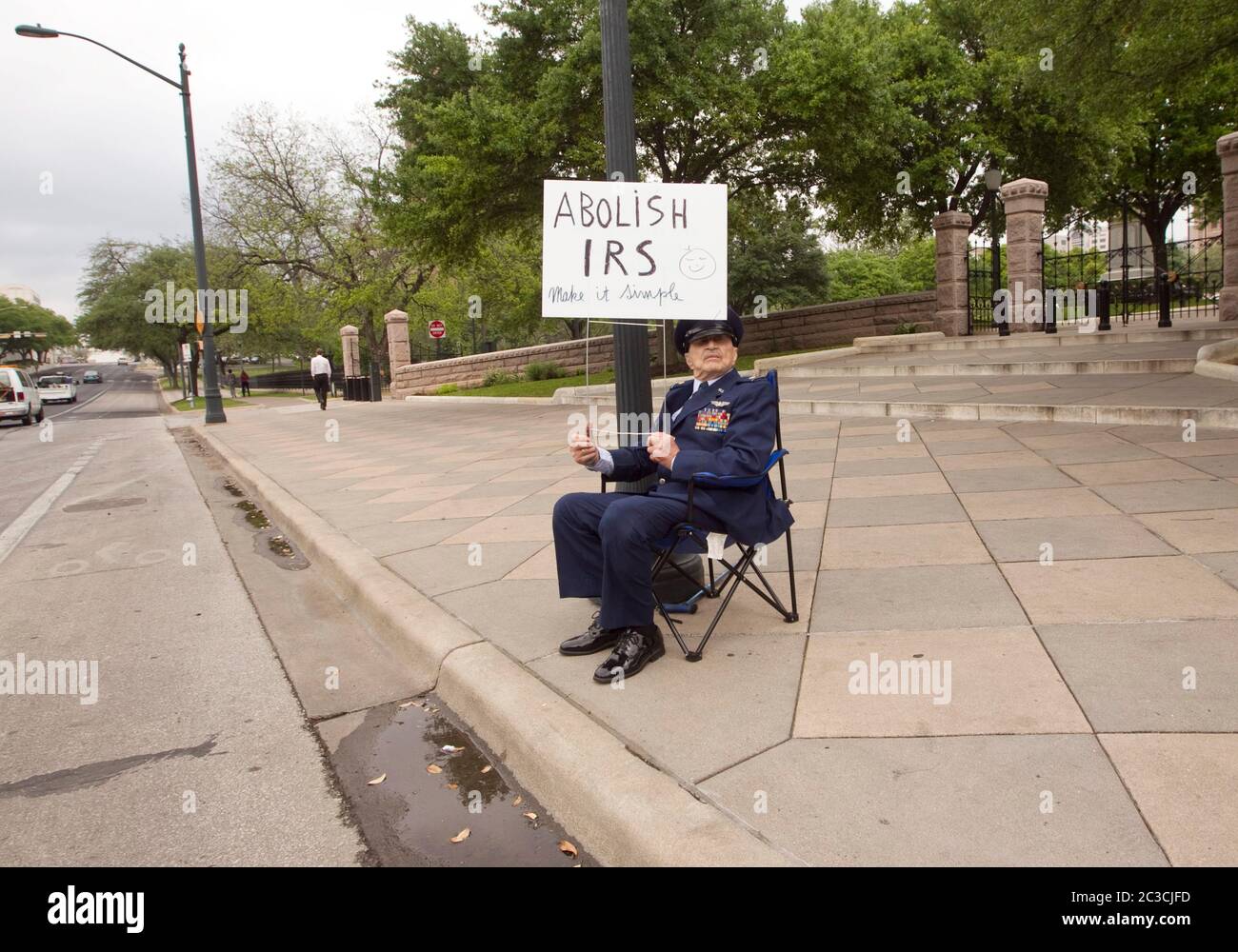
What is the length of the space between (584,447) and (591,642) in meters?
0.93

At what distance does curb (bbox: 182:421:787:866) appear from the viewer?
2439 mm

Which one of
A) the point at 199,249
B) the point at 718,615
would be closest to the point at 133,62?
the point at 199,249

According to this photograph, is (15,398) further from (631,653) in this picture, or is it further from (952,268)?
(631,653)

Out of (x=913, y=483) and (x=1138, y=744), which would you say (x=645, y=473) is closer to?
(x=1138, y=744)

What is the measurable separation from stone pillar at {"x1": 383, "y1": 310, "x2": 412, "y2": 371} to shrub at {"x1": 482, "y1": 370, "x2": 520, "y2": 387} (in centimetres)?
424

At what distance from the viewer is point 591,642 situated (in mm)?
3947

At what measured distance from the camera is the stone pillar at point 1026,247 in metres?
18.4

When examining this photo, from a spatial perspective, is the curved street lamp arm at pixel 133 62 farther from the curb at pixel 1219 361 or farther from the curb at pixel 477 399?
the curb at pixel 1219 361

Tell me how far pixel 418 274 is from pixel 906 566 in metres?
34.4

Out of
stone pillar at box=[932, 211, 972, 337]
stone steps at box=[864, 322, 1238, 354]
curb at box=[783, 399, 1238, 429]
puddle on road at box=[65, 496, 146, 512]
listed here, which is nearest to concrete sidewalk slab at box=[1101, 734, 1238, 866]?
curb at box=[783, 399, 1238, 429]

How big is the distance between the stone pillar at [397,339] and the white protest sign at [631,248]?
27418 mm

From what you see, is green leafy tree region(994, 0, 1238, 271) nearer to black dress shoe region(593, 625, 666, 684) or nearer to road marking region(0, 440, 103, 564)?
black dress shoe region(593, 625, 666, 684)

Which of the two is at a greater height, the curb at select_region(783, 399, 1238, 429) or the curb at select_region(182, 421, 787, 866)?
the curb at select_region(783, 399, 1238, 429)

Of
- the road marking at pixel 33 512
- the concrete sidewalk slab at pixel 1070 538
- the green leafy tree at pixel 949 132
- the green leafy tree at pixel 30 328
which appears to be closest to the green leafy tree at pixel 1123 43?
the green leafy tree at pixel 949 132
